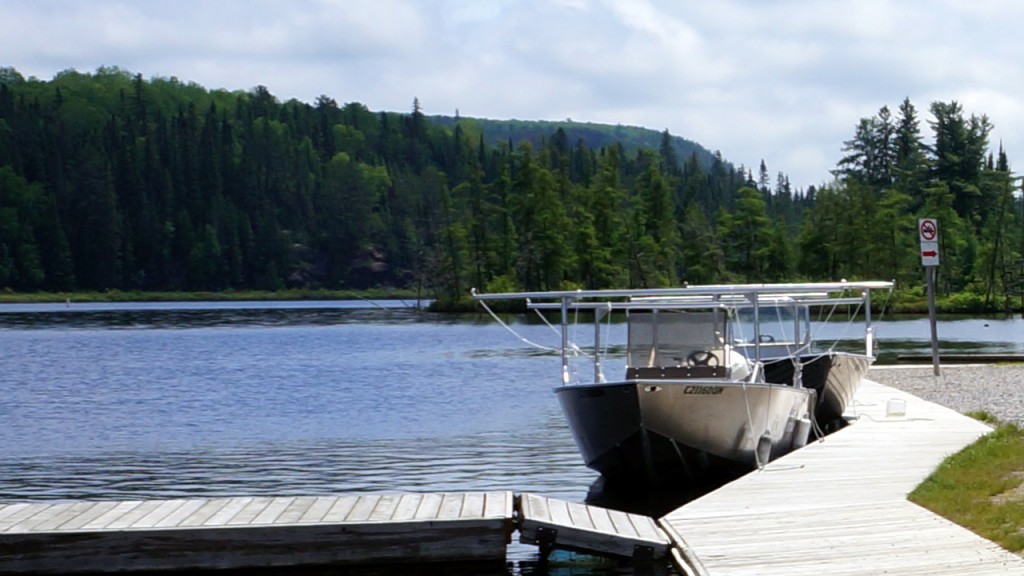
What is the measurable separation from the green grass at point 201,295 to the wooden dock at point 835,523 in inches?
5957

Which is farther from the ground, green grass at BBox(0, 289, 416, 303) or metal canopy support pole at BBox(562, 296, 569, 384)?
metal canopy support pole at BBox(562, 296, 569, 384)

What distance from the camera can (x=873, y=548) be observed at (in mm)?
11031

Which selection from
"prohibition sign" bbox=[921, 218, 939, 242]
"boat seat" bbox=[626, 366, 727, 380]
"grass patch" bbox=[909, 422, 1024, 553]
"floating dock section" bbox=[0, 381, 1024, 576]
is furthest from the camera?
"prohibition sign" bbox=[921, 218, 939, 242]

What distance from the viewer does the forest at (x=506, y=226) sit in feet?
333

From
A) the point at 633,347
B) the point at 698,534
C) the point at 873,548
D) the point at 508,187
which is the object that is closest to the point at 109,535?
the point at 698,534

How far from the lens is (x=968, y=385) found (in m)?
28.2

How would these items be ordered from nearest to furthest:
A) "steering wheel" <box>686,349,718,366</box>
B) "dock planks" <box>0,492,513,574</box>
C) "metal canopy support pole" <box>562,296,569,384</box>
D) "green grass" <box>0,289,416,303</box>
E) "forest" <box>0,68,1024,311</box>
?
"dock planks" <box>0,492,513,574</box>
"metal canopy support pole" <box>562,296,569,384</box>
"steering wheel" <box>686,349,718,366</box>
"forest" <box>0,68,1024,311</box>
"green grass" <box>0,289,416,303</box>

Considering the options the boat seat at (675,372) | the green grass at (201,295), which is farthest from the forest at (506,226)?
the boat seat at (675,372)

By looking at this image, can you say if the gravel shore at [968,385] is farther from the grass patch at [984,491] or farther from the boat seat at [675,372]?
the grass patch at [984,491]

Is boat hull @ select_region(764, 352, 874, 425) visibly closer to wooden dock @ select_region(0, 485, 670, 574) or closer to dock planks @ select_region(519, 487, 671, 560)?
dock planks @ select_region(519, 487, 671, 560)

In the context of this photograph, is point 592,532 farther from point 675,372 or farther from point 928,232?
point 928,232

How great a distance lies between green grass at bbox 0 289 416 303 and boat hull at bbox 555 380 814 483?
149 m

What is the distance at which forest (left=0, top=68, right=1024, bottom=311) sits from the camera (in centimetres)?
10144

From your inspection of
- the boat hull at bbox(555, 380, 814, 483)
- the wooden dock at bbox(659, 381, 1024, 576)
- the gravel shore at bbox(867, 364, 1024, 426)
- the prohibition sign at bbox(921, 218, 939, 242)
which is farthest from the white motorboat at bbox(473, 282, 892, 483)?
the prohibition sign at bbox(921, 218, 939, 242)
